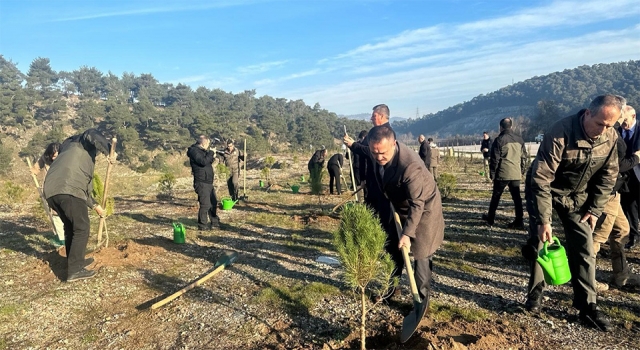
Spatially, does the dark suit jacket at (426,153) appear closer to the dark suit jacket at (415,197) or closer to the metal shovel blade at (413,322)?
the dark suit jacket at (415,197)

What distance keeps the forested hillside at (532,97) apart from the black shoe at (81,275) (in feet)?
299

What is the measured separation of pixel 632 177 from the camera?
183 inches

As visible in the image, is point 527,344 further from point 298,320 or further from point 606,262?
point 606,262

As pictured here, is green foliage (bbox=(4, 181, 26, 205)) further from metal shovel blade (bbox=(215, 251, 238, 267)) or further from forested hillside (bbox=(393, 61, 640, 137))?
forested hillside (bbox=(393, 61, 640, 137))

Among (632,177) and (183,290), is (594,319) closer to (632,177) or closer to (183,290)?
(632,177)

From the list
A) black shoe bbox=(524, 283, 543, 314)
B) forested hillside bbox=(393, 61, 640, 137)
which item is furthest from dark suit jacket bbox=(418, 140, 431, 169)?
forested hillside bbox=(393, 61, 640, 137)

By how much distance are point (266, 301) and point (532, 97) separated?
11911 cm

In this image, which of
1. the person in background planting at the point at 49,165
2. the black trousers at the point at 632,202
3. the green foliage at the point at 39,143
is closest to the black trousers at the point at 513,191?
the black trousers at the point at 632,202

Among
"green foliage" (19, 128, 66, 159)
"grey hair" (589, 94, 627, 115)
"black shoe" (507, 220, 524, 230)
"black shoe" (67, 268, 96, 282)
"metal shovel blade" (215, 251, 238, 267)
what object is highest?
"green foliage" (19, 128, 66, 159)

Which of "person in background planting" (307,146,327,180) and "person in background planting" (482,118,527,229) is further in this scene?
"person in background planting" (307,146,327,180)

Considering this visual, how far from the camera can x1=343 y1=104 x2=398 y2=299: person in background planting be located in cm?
385

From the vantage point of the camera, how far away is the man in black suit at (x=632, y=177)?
4281mm

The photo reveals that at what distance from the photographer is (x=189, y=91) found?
70875 mm

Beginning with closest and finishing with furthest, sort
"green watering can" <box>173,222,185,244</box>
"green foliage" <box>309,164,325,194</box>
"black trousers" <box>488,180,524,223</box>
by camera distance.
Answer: "black trousers" <box>488,180,524,223</box> < "green watering can" <box>173,222,185,244</box> < "green foliage" <box>309,164,325,194</box>
